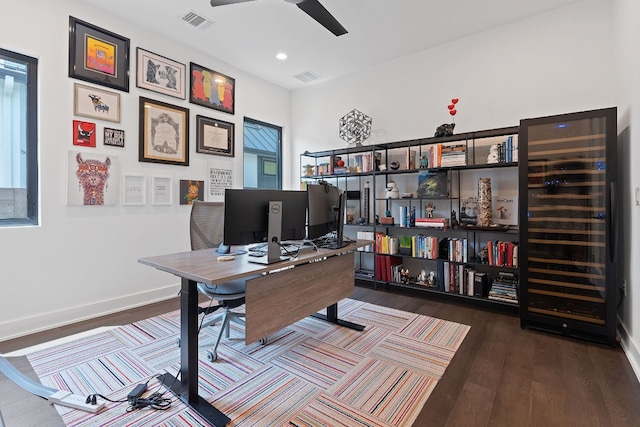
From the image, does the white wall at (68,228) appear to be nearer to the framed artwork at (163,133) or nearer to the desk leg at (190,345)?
the framed artwork at (163,133)

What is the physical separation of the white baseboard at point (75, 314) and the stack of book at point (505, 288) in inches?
143

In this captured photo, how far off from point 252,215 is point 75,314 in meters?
2.29

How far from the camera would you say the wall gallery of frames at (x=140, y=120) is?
9.51 ft

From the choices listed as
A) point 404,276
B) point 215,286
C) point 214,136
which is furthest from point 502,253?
point 214,136

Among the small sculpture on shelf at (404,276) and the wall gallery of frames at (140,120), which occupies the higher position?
the wall gallery of frames at (140,120)

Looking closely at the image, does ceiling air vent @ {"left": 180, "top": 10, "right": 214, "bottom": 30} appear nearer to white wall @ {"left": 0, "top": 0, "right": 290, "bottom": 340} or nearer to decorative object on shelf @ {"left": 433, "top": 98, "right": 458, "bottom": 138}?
white wall @ {"left": 0, "top": 0, "right": 290, "bottom": 340}

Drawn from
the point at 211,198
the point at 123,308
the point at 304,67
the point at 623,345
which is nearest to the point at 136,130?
the point at 211,198

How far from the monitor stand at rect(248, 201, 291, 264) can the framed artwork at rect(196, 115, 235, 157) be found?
2409 mm

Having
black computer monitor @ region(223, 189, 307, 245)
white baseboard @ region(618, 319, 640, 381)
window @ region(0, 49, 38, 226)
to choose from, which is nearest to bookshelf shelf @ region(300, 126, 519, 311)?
white baseboard @ region(618, 319, 640, 381)

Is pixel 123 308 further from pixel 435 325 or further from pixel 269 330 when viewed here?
pixel 435 325

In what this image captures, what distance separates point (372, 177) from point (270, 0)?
2.42 metres

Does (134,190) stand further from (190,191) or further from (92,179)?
(190,191)

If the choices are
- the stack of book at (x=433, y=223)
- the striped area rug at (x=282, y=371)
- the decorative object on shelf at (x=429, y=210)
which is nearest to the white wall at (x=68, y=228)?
the striped area rug at (x=282, y=371)

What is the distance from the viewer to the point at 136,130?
10.9 ft
